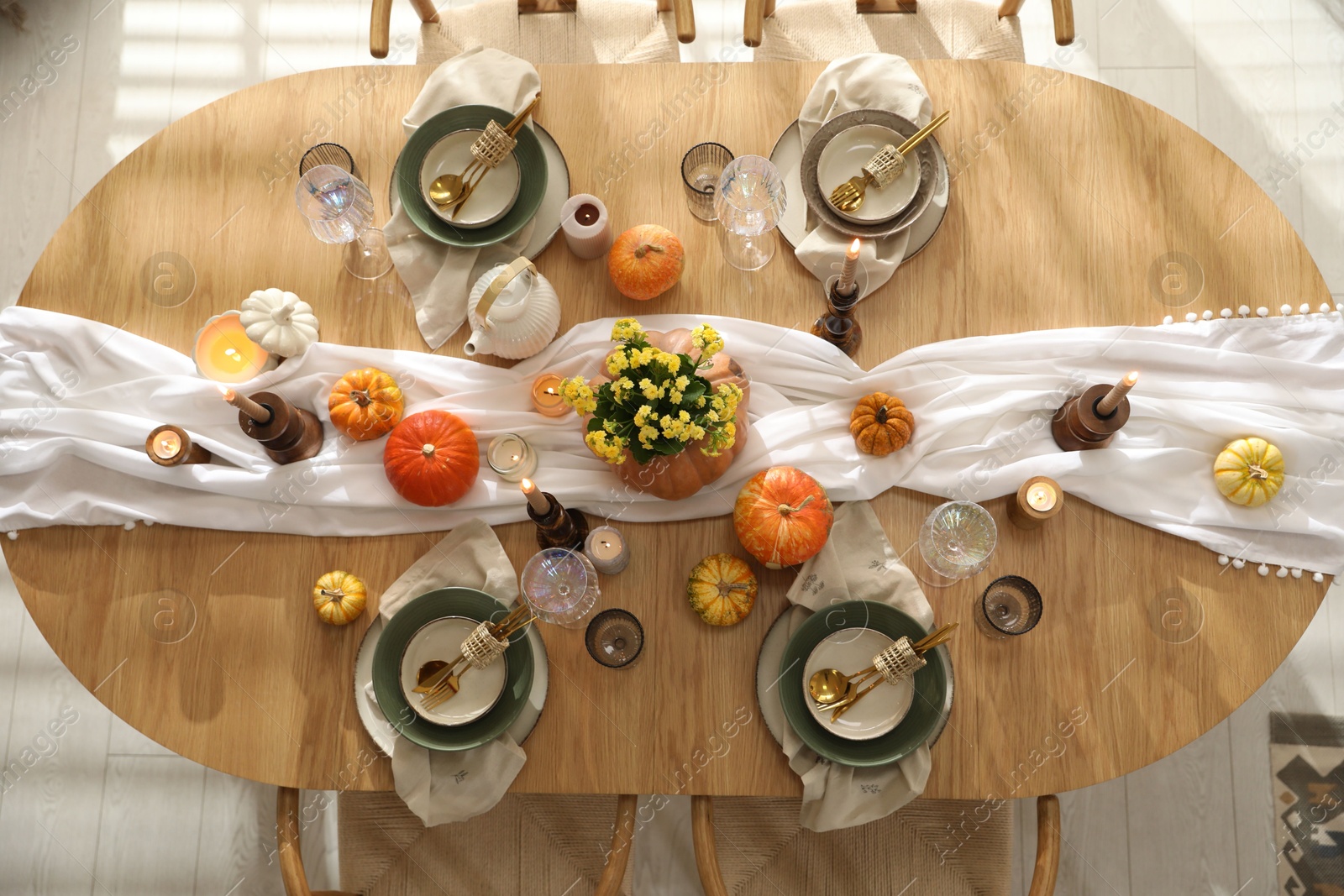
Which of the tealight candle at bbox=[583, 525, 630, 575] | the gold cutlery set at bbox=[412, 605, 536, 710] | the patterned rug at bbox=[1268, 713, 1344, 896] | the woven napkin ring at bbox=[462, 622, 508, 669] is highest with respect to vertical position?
the tealight candle at bbox=[583, 525, 630, 575]

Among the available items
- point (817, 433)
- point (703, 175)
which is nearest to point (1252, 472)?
point (817, 433)

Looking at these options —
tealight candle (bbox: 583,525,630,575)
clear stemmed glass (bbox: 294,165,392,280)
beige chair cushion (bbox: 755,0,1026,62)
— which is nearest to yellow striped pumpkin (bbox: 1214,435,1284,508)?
beige chair cushion (bbox: 755,0,1026,62)

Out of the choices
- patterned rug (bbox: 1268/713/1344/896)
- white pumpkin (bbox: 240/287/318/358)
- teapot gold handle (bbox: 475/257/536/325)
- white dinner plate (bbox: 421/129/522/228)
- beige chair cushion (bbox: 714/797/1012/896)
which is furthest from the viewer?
patterned rug (bbox: 1268/713/1344/896)

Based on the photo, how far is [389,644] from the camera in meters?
1.69

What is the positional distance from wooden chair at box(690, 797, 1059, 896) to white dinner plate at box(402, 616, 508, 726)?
714 mm

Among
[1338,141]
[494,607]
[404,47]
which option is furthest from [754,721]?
[1338,141]

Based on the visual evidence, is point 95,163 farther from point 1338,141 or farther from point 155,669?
point 1338,141

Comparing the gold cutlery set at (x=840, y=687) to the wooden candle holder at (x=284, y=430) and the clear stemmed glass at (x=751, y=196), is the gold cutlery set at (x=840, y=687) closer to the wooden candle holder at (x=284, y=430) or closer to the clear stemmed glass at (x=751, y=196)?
the clear stemmed glass at (x=751, y=196)

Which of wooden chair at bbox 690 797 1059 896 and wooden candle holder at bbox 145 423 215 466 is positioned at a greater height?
wooden candle holder at bbox 145 423 215 466

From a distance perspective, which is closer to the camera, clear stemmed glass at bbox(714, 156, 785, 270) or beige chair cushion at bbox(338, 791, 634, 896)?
clear stemmed glass at bbox(714, 156, 785, 270)

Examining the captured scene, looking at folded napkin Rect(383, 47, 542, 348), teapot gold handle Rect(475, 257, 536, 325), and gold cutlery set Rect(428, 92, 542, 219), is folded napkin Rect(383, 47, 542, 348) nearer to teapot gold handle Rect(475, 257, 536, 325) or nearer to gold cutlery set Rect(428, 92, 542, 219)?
gold cutlery set Rect(428, 92, 542, 219)

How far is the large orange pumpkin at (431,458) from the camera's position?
168 cm

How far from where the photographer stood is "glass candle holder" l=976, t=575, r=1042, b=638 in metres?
1.69

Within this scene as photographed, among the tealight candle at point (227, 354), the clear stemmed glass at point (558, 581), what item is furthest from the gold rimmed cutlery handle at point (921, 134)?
the tealight candle at point (227, 354)
